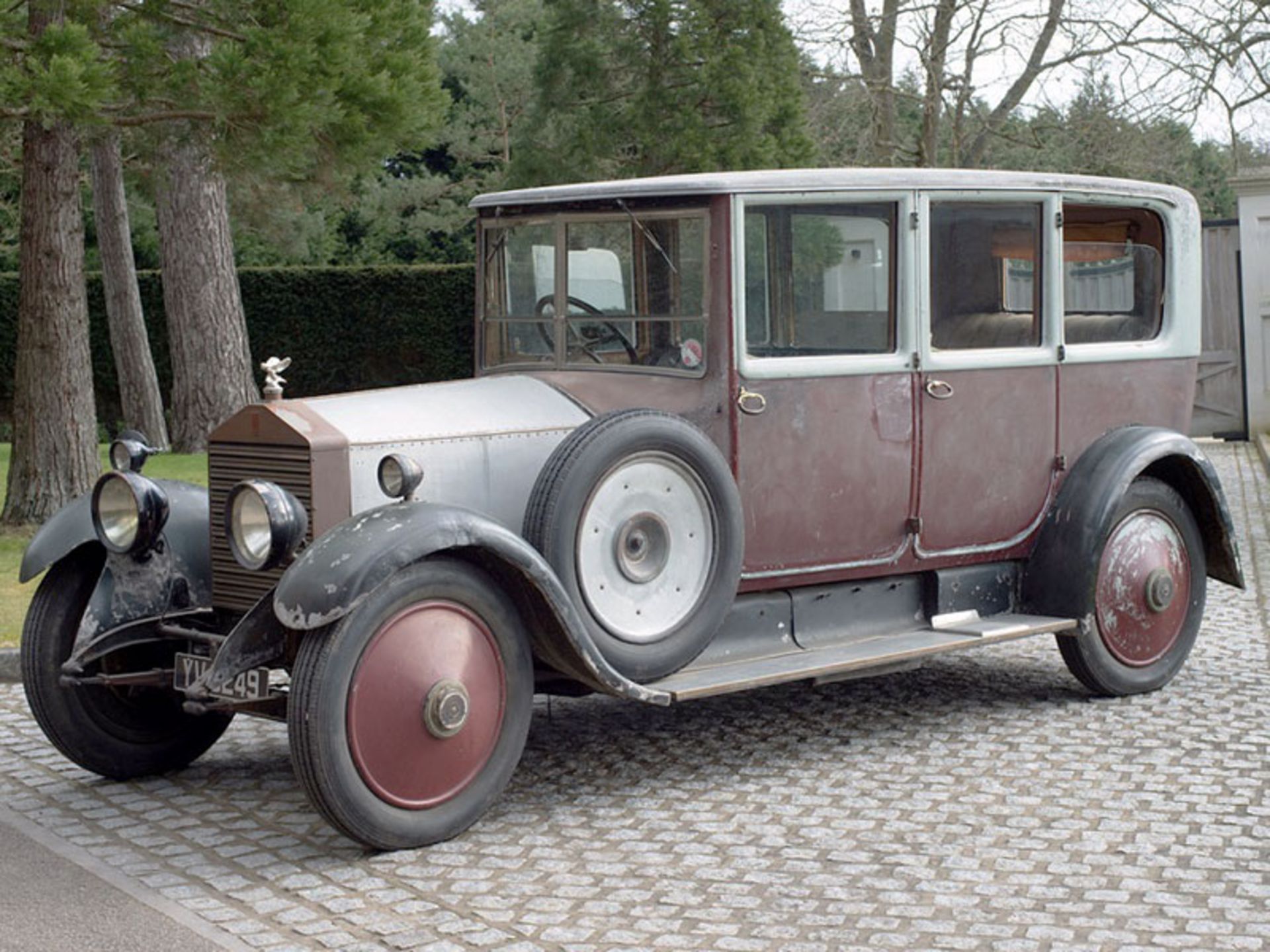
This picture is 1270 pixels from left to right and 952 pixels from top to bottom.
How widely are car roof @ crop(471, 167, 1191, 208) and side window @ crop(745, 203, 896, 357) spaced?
98 millimetres

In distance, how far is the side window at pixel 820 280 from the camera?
19.5ft

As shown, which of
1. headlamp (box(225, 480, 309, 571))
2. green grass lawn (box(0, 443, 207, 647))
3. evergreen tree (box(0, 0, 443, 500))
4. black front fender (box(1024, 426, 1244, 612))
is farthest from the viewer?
evergreen tree (box(0, 0, 443, 500))

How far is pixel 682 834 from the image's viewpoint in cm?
511

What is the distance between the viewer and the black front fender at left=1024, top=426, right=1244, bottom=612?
21.5ft

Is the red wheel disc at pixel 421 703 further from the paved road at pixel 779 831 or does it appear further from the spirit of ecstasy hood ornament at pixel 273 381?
the spirit of ecstasy hood ornament at pixel 273 381

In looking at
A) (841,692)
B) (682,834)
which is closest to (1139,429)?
(841,692)

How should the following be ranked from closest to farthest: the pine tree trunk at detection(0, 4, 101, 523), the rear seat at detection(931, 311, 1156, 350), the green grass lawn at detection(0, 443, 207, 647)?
the rear seat at detection(931, 311, 1156, 350) < the green grass lawn at detection(0, 443, 207, 647) < the pine tree trunk at detection(0, 4, 101, 523)

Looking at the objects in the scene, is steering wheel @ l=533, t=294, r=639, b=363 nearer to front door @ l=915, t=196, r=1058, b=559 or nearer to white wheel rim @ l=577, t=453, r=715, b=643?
white wheel rim @ l=577, t=453, r=715, b=643

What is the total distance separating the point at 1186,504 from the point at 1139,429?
0.42 metres

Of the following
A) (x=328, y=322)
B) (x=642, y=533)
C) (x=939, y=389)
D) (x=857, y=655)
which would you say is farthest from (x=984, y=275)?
(x=328, y=322)

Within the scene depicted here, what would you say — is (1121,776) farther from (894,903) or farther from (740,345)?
(740,345)

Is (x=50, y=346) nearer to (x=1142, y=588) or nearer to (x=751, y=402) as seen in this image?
(x=751, y=402)

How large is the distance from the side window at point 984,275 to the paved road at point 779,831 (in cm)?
145

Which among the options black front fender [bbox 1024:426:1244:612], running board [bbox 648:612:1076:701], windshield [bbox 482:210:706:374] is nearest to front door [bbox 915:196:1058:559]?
black front fender [bbox 1024:426:1244:612]
